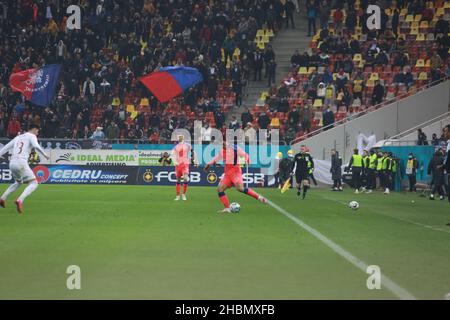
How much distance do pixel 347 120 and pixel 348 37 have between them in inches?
282

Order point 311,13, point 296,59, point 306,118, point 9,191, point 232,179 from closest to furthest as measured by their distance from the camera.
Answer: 1. point 9,191
2. point 232,179
3. point 306,118
4. point 296,59
5. point 311,13

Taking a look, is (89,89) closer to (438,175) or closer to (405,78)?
(405,78)

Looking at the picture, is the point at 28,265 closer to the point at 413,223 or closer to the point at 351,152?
the point at 413,223

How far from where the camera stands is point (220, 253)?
12.6m

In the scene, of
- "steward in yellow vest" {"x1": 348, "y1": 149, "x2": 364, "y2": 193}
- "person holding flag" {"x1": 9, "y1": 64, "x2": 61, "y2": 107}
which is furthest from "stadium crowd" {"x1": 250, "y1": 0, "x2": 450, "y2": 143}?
"person holding flag" {"x1": 9, "y1": 64, "x2": 61, "y2": 107}

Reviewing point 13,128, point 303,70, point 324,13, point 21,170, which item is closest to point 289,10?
point 324,13

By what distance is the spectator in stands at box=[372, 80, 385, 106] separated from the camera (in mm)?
42028

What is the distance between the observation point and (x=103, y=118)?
4459 centimetres

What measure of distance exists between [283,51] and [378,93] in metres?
9.08

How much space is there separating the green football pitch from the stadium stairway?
939 inches

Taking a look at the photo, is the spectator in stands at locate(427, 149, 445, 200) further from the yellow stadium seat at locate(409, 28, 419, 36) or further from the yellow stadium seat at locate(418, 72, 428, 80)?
the yellow stadium seat at locate(409, 28, 419, 36)

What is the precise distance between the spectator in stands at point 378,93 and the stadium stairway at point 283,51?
6641mm

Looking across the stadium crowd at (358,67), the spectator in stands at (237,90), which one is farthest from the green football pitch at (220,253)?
the spectator in stands at (237,90)

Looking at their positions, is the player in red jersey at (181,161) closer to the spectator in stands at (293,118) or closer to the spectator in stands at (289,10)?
the spectator in stands at (293,118)
